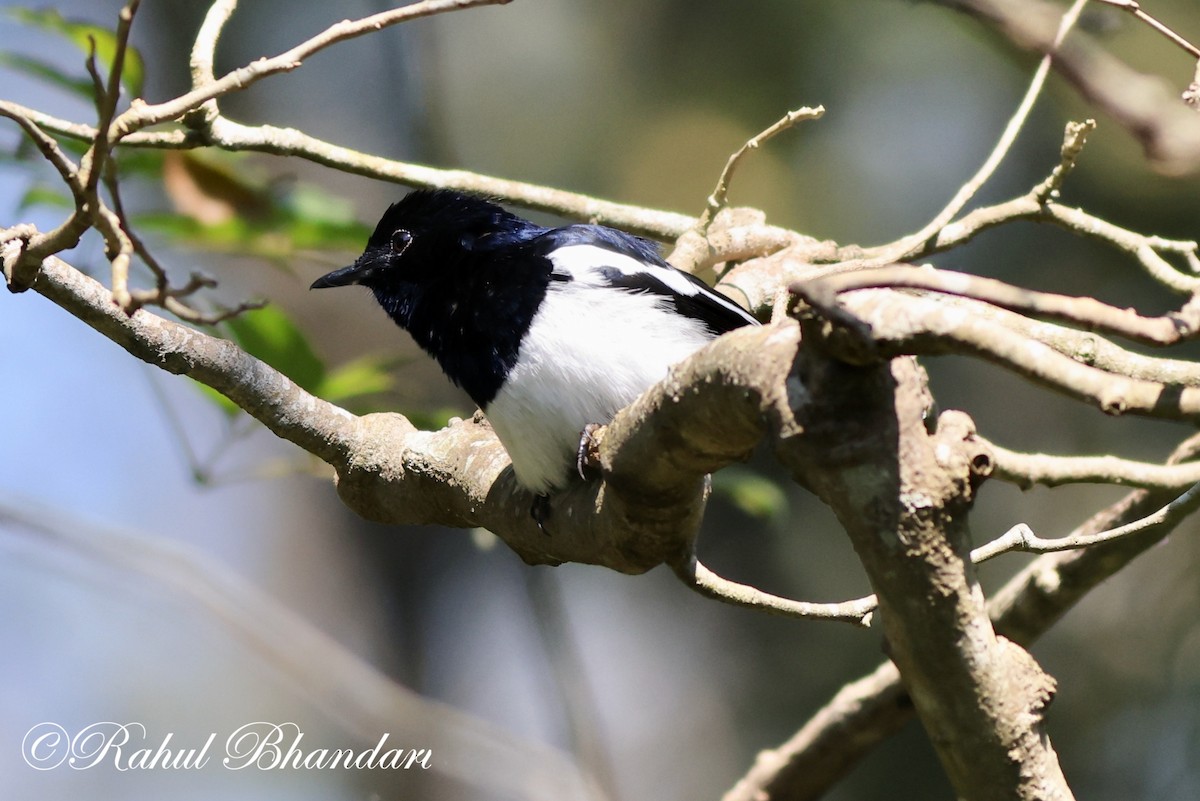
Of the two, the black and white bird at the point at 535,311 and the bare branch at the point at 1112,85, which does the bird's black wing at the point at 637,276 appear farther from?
the bare branch at the point at 1112,85

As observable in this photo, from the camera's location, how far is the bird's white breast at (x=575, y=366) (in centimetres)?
275

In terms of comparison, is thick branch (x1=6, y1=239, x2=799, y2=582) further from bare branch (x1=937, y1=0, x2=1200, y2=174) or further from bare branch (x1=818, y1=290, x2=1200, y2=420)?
bare branch (x1=937, y1=0, x2=1200, y2=174)

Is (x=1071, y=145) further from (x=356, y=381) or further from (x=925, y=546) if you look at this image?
(x=356, y=381)

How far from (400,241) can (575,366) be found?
0.98 m

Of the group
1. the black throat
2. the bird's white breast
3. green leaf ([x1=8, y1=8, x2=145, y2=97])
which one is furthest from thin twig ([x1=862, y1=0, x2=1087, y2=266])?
green leaf ([x1=8, y1=8, x2=145, y2=97])

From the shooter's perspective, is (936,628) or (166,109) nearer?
(936,628)

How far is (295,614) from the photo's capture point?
634cm

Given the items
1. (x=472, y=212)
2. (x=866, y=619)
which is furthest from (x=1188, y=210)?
(x=866, y=619)

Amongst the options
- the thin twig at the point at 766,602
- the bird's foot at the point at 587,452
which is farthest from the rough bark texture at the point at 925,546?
the bird's foot at the point at 587,452

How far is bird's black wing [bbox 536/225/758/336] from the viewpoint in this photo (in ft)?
10.2

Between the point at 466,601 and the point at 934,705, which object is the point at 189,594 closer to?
the point at 466,601

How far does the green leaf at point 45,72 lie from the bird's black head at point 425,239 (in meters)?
0.87

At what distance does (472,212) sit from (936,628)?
7.80 feet

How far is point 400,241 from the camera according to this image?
354 cm
